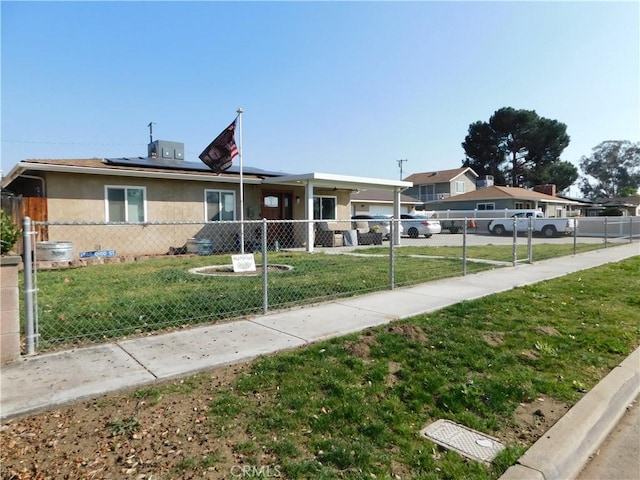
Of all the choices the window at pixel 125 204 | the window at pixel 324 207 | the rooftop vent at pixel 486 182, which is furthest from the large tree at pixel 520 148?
the window at pixel 125 204

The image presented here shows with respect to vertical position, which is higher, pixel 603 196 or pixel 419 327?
pixel 603 196

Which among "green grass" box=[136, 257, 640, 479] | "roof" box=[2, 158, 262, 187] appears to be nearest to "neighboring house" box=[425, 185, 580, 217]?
"roof" box=[2, 158, 262, 187]

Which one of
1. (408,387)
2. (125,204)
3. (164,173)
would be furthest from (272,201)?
(408,387)

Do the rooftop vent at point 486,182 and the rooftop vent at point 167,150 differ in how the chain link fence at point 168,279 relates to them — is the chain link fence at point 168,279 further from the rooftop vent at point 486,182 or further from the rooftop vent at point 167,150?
the rooftop vent at point 486,182

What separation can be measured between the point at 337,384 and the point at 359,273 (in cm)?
633

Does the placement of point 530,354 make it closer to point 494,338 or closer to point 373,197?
point 494,338

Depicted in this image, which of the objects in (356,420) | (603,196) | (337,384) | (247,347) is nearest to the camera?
(356,420)

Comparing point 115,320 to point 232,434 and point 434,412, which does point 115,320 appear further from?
point 434,412

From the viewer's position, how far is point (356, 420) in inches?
119

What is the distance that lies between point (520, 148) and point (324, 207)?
4720 centimetres

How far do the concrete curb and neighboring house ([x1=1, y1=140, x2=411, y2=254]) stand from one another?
32.6 feet

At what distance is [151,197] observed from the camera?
1502cm

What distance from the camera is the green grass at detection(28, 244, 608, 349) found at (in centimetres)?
538

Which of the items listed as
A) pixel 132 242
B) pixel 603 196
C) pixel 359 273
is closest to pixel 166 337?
pixel 359 273
